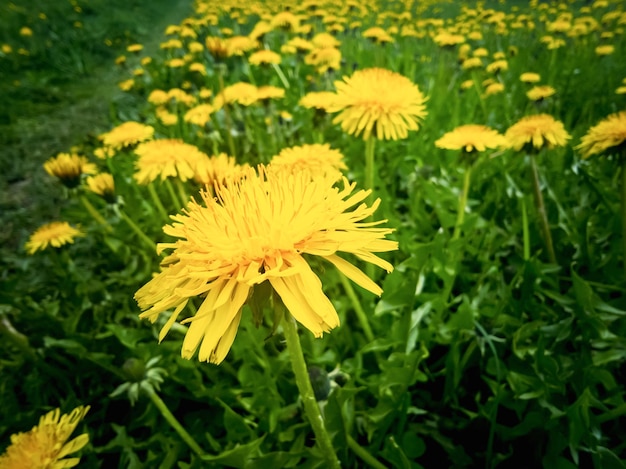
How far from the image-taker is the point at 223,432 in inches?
48.9

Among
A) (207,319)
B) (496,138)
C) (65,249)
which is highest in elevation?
(207,319)

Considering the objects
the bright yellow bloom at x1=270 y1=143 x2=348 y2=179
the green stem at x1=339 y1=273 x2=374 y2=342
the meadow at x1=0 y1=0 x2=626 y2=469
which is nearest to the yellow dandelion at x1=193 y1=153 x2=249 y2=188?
the meadow at x1=0 y1=0 x2=626 y2=469

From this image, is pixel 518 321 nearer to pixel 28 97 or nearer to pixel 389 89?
pixel 389 89

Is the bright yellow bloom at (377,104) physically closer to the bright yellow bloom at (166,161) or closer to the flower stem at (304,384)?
the bright yellow bloom at (166,161)

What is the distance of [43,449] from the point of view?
90cm

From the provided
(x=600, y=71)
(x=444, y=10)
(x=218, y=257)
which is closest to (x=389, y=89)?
(x=218, y=257)

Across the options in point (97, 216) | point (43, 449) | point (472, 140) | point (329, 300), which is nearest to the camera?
point (329, 300)

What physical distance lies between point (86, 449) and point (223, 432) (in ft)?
1.22

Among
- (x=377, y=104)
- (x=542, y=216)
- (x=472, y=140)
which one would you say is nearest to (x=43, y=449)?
(x=377, y=104)

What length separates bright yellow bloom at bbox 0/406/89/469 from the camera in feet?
2.83

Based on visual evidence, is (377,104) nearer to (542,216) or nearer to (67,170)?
(542,216)

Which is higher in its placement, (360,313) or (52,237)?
(52,237)

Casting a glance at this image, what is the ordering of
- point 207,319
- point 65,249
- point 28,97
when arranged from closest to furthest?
point 207,319 < point 65,249 < point 28,97

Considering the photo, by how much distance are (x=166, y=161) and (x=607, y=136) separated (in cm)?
148
